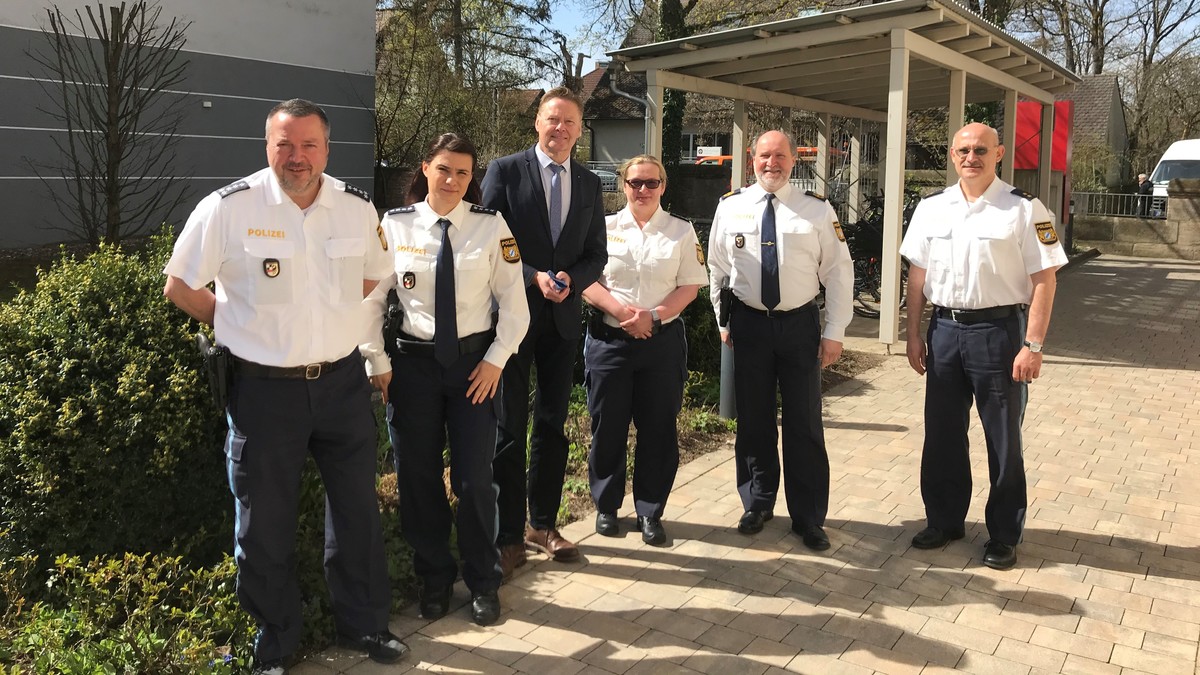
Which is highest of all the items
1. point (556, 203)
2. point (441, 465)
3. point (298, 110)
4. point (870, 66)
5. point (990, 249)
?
point (870, 66)

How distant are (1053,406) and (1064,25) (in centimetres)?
3161

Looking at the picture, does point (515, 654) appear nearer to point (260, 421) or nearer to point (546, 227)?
point (260, 421)

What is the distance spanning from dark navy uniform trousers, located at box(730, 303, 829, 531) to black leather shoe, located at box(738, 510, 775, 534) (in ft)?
0.11

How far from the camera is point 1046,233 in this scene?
399 cm

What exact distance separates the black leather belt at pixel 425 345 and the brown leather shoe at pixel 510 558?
0.99 meters

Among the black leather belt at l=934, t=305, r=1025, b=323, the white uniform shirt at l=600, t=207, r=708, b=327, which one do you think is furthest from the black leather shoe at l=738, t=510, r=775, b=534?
the black leather belt at l=934, t=305, r=1025, b=323

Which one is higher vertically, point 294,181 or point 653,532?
point 294,181

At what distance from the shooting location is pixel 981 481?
5402 mm

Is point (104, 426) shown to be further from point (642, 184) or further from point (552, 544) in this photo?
point (642, 184)

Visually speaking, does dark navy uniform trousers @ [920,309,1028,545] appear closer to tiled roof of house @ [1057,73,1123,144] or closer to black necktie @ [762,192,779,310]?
black necktie @ [762,192,779,310]

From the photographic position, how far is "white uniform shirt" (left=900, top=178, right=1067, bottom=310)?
400cm

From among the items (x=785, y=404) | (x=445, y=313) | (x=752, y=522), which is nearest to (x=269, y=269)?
(x=445, y=313)

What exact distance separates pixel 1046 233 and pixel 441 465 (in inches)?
106

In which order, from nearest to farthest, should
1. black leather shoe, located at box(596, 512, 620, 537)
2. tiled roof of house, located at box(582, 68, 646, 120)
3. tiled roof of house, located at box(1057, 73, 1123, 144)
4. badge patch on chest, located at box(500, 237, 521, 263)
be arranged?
badge patch on chest, located at box(500, 237, 521, 263)
black leather shoe, located at box(596, 512, 620, 537)
tiled roof of house, located at box(1057, 73, 1123, 144)
tiled roof of house, located at box(582, 68, 646, 120)
